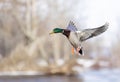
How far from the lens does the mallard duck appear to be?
3.97 ft

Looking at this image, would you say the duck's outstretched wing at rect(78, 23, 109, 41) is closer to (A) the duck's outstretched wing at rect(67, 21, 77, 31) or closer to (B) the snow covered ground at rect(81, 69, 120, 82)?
(A) the duck's outstretched wing at rect(67, 21, 77, 31)

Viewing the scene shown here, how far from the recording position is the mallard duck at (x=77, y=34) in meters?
1.21

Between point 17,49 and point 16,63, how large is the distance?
54cm

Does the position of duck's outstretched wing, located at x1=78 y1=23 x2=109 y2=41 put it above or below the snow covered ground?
below

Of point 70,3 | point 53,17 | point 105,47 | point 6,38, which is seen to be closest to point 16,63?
point 6,38

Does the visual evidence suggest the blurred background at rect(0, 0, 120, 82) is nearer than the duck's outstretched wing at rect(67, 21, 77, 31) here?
No

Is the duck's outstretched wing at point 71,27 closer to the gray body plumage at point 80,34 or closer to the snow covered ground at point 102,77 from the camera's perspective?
the gray body plumage at point 80,34

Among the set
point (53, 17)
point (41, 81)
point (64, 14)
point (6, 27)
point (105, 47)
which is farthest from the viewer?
point (105, 47)

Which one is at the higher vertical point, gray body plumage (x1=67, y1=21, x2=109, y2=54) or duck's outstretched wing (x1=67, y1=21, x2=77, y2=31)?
duck's outstretched wing (x1=67, y1=21, x2=77, y2=31)

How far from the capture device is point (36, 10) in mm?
13750

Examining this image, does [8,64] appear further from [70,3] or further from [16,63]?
[70,3]

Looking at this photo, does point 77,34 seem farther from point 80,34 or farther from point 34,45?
point 34,45

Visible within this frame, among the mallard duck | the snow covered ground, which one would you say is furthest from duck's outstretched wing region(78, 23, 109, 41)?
the snow covered ground

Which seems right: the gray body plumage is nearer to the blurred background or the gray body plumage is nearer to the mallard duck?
the mallard duck
